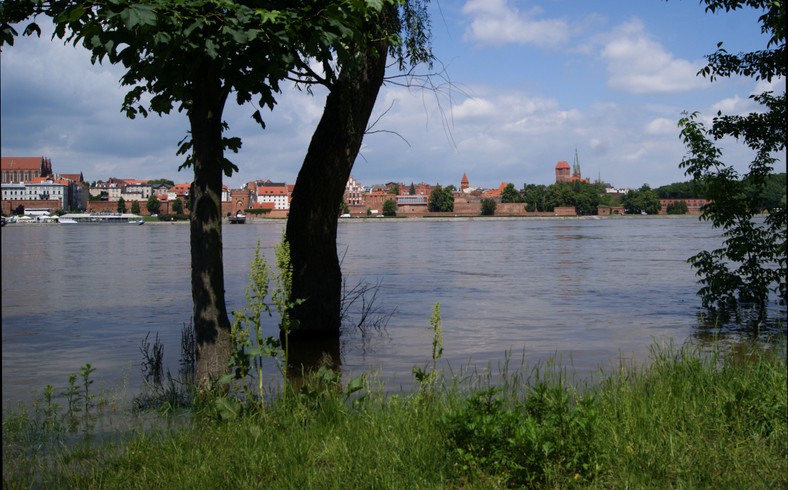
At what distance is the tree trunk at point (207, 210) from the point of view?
257 inches

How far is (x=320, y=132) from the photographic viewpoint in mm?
11141

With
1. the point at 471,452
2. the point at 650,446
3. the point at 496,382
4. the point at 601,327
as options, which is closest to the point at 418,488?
the point at 471,452

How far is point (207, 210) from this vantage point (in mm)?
6531

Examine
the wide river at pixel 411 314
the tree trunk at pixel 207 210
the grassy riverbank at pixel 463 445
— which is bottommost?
the wide river at pixel 411 314

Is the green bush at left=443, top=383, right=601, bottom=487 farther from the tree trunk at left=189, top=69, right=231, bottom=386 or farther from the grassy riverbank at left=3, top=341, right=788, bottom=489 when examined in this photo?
the tree trunk at left=189, top=69, right=231, bottom=386

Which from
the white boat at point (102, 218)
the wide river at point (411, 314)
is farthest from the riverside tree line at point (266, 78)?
the white boat at point (102, 218)

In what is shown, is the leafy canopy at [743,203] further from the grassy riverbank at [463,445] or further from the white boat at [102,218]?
the white boat at [102,218]

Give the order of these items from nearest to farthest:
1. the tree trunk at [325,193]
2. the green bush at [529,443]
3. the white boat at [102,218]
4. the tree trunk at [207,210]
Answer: the green bush at [529,443], the tree trunk at [207,210], the tree trunk at [325,193], the white boat at [102,218]

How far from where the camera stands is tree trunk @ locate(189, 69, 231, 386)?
6.54m

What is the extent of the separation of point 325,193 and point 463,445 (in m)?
7.17

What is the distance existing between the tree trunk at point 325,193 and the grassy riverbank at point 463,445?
5592 mm

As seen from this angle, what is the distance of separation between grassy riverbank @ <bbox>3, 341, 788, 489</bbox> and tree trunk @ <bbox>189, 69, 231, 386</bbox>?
46.9 inches

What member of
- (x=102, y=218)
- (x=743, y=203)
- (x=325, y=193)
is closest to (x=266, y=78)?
(x=325, y=193)

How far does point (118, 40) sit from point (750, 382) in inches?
196
